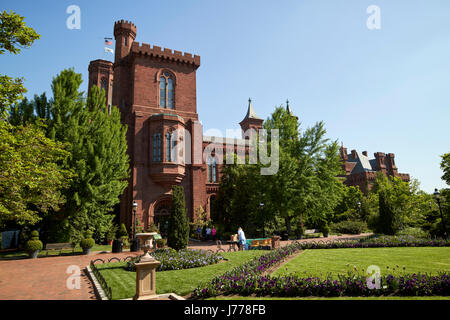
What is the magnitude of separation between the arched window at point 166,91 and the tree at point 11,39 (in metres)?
21.3

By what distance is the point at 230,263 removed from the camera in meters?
12.3

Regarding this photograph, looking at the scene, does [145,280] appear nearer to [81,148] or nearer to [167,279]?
[167,279]

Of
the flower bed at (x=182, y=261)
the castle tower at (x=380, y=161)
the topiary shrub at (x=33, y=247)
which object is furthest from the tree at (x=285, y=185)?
the castle tower at (x=380, y=161)

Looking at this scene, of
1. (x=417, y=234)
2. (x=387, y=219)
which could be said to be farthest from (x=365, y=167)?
(x=417, y=234)

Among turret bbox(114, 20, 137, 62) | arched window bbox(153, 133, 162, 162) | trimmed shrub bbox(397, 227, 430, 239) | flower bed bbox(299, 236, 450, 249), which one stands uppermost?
turret bbox(114, 20, 137, 62)

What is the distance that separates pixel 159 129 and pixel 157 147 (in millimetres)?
1939

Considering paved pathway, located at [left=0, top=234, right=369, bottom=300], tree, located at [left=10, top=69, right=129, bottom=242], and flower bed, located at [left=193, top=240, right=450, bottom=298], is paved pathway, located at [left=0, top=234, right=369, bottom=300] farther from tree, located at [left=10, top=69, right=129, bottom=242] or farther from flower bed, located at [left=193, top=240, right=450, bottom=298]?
tree, located at [left=10, top=69, right=129, bottom=242]

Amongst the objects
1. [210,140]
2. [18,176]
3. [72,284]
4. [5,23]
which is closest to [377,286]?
[72,284]

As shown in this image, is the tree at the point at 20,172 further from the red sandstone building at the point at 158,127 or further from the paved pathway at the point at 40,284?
the red sandstone building at the point at 158,127

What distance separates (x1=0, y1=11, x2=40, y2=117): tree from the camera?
29.9 ft

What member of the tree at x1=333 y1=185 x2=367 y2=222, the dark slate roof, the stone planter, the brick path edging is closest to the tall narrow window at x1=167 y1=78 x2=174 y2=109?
the stone planter

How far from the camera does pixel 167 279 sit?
→ 378 inches
